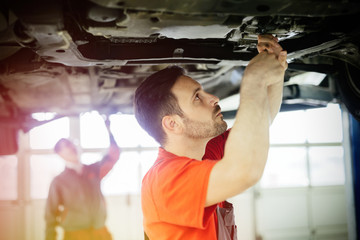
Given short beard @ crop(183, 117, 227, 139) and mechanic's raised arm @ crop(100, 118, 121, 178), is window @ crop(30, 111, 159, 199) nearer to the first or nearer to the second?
mechanic's raised arm @ crop(100, 118, 121, 178)

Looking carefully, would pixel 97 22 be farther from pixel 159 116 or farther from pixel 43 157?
pixel 43 157

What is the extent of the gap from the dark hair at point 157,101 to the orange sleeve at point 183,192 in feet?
0.89

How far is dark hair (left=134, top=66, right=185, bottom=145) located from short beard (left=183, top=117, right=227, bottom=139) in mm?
53

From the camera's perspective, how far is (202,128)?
46.5 inches

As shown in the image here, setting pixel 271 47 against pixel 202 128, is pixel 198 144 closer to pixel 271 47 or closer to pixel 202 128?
pixel 202 128

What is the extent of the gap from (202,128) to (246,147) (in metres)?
0.34

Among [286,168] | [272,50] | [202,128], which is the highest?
[272,50]

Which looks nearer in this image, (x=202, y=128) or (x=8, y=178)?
(x=202, y=128)

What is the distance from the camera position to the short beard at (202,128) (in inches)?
46.5

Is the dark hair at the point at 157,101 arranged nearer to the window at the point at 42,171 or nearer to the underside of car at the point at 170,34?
the underside of car at the point at 170,34

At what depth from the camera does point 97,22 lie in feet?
3.55

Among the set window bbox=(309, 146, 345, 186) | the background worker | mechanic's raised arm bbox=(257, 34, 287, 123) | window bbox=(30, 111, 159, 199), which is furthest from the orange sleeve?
window bbox=(309, 146, 345, 186)

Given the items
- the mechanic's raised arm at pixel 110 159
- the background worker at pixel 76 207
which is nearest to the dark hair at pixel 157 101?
the background worker at pixel 76 207

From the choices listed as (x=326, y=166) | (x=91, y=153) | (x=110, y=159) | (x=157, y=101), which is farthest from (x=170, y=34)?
(x=326, y=166)
